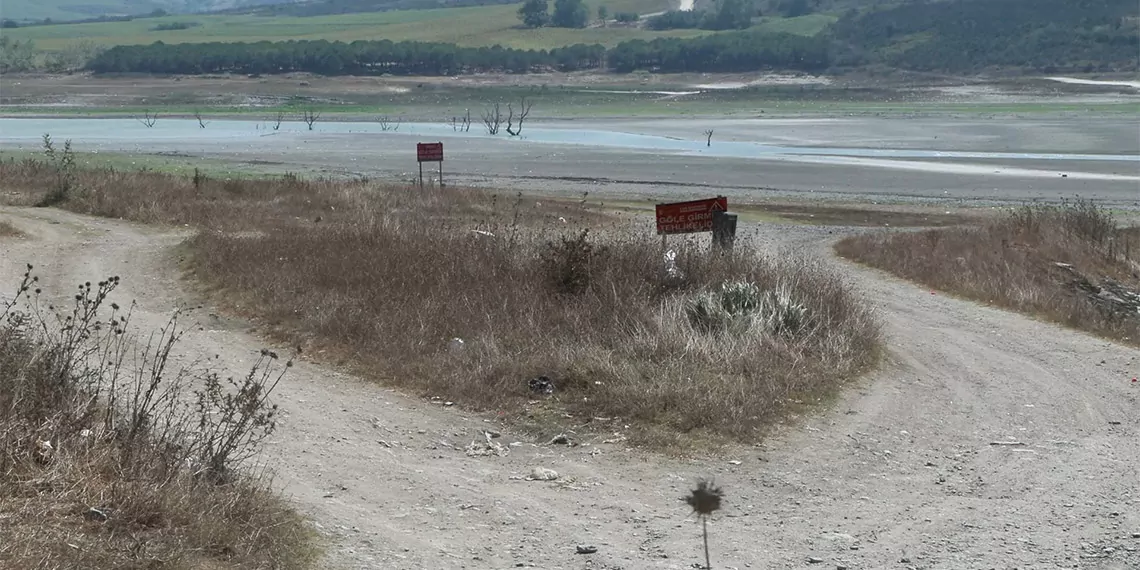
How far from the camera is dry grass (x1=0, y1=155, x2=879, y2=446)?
897cm

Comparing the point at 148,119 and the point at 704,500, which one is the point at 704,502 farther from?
the point at 148,119

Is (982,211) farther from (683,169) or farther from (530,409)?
(530,409)

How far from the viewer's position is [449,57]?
14250cm

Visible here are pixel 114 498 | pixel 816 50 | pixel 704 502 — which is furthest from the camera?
pixel 816 50

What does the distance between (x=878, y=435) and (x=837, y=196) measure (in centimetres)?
3002

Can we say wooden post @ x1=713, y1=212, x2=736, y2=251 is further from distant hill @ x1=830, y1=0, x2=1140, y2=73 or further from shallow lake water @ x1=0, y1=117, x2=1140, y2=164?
distant hill @ x1=830, y1=0, x2=1140, y2=73

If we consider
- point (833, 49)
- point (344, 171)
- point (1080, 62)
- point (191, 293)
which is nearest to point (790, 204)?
point (344, 171)

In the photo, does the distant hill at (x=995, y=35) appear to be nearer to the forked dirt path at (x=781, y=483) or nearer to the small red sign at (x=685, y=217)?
the small red sign at (x=685, y=217)

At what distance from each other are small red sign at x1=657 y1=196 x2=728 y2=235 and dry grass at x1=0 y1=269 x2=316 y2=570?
6.73 m

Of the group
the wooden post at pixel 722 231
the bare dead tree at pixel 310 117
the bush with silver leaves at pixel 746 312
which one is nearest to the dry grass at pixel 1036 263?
the wooden post at pixel 722 231

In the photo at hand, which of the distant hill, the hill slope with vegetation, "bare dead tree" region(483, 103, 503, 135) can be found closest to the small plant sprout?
"bare dead tree" region(483, 103, 503, 135)

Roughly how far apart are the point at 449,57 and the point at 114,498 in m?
140

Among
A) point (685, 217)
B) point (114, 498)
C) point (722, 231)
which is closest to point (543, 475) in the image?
point (114, 498)

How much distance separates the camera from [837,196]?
38.1 m
